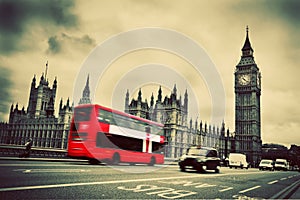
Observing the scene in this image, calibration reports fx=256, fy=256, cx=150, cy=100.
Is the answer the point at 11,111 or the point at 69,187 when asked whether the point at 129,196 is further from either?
the point at 11,111

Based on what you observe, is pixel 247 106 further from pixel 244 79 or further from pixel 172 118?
pixel 172 118

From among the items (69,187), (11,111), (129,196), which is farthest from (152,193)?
(11,111)

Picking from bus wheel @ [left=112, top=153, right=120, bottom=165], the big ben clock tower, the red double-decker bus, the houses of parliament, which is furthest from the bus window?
the big ben clock tower

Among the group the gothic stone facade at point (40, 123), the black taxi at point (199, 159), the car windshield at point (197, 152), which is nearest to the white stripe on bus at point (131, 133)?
the black taxi at point (199, 159)

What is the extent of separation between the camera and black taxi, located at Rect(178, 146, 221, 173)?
49.0 feet

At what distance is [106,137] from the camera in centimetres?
1645

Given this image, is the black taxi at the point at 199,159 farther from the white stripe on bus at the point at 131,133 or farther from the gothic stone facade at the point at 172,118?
the gothic stone facade at the point at 172,118

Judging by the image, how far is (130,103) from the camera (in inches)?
2985

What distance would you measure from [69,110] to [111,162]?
3207 inches

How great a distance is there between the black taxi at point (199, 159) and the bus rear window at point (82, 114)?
634 cm

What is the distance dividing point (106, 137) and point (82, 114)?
2124 millimetres

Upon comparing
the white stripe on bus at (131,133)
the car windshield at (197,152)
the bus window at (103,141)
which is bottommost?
the car windshield at (197,152)

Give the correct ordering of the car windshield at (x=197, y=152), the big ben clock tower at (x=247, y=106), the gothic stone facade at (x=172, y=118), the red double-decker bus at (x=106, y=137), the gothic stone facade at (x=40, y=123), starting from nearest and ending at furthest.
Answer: the car windshield at (x=197, y=152), the red double-decker bus at (x=106, y=137), the gothic stone facade at (x=172, y=118), the big ben clock tower at (x=247, y=106), the gothic stone facade at (x=40, y=123)

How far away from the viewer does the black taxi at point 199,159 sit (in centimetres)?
1494
